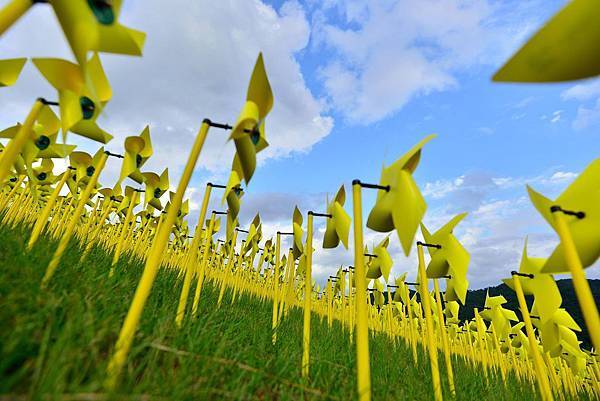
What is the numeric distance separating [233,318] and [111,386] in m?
1.51

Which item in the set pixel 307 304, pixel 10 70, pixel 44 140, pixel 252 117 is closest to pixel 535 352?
pixel 307 304

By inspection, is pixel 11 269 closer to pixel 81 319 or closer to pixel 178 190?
pixel 81 319

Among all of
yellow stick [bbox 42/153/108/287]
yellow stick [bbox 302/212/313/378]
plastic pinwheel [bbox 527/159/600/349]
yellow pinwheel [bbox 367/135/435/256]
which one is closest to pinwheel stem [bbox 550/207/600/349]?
plastic pinwheel [bbox 527/159/600/349]

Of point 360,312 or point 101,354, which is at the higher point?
point 360,312

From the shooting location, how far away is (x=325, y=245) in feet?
5.69

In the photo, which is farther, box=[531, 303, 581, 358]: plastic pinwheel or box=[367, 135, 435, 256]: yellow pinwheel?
box=[531, 303, 581, 358]: plastic pinwheel

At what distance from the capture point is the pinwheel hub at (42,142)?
1.99 m

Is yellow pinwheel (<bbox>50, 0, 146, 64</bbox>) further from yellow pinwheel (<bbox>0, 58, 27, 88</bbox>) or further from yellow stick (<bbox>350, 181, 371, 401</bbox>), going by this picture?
yellow stick (<bbox>350, 181, 371, 401</bbox>)

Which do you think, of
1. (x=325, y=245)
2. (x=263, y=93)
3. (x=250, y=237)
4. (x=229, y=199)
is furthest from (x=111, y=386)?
(x=250, y=237)

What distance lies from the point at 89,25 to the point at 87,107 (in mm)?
737

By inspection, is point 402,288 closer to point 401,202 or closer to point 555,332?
point 555,332

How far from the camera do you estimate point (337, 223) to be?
62.0 inches

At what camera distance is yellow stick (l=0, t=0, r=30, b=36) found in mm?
812

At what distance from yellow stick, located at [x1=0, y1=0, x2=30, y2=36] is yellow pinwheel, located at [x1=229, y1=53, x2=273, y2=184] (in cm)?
61
